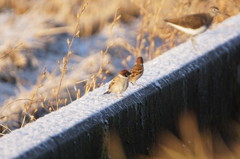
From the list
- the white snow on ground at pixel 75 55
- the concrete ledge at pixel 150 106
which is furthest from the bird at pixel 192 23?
the white snow on ground at pixel 75 55

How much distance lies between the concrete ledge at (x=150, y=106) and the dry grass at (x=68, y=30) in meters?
1.47

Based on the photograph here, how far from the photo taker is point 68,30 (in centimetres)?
Answer: 739

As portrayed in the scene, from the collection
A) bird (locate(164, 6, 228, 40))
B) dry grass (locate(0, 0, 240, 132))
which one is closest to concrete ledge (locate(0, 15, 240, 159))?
bird (locate(164, 6, 228, 40))

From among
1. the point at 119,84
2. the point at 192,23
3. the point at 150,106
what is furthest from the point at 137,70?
the point at 192,23

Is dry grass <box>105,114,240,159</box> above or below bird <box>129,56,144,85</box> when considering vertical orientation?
below

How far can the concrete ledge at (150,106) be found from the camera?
125 inches

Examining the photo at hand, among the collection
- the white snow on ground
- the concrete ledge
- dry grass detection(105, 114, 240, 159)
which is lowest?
the white snow on ground

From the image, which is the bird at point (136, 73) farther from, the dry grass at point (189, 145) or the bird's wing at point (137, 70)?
the dry grass at point (189, 145)

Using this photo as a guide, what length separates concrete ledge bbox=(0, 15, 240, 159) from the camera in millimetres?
3166

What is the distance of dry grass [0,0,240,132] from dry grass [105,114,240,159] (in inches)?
71.9

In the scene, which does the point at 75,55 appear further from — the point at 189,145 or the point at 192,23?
the point at 189,145

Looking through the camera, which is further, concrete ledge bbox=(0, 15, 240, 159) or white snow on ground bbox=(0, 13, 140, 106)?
white snow on ground bbox=(0, 13, 140, 106)

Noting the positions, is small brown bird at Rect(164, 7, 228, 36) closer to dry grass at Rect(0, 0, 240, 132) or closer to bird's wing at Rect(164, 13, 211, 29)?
bird's wing at Rect(164, 13, 211, 29)

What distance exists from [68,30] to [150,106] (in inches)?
148
